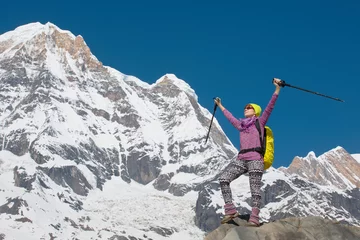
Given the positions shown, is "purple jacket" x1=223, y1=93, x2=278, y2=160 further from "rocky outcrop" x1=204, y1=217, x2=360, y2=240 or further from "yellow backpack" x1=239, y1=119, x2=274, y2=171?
"rocky outcrop" x1=204, y1=217, x2=360, y2=240

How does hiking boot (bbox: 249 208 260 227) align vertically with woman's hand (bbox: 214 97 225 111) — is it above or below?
below

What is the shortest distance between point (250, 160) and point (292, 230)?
2.11 metres

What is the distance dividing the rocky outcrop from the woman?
1.54 ft

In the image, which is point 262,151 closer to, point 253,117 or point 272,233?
point 253,117

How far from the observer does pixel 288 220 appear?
725 inches

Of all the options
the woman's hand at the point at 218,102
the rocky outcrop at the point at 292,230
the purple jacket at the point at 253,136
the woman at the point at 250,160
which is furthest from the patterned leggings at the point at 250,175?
the woman's hand at the point at 218,102

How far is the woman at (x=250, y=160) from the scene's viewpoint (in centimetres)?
1834

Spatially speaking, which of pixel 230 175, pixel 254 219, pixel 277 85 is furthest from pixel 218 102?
pixel 254 219

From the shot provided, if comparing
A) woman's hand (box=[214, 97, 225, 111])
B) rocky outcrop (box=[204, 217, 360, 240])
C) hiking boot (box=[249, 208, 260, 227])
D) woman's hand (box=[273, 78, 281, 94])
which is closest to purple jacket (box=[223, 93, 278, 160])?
woman's hand (box=[273, 78, 281, 94])

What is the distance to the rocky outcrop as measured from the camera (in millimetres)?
16938

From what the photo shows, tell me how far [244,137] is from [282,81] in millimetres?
1847

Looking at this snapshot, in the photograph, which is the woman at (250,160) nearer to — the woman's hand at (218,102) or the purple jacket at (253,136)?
the purple jacket at (253,136)

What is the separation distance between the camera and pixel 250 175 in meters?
18.4

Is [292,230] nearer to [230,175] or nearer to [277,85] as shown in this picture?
[230,175]
